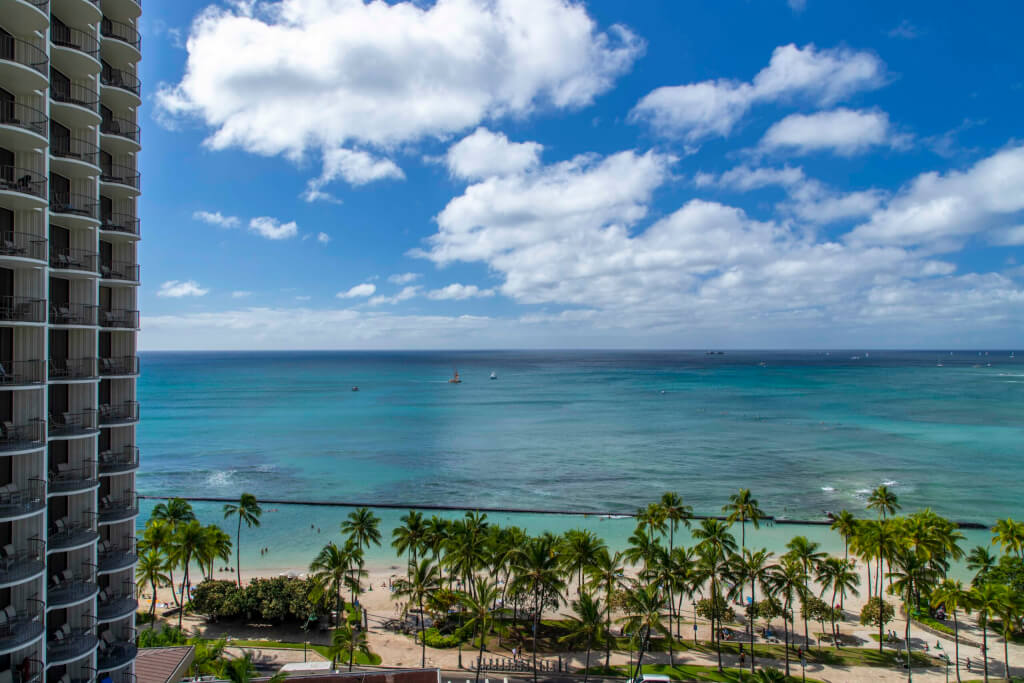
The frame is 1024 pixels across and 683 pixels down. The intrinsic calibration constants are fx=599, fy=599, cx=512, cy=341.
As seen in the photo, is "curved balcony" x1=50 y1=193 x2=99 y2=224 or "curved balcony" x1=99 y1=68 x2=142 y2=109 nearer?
"curved balcony" x1=50 y1=193 x2=99 y2=224

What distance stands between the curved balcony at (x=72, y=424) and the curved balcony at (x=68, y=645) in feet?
24.1

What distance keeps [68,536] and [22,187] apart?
1282cm

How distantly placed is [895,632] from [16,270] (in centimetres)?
5216

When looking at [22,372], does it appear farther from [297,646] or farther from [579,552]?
[579,552]

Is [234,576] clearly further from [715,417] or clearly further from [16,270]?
[715,417]

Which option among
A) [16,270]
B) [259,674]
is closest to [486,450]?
[259,674]

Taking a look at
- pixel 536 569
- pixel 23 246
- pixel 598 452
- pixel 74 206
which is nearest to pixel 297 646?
pixel 536 569

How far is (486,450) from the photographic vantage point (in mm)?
106125

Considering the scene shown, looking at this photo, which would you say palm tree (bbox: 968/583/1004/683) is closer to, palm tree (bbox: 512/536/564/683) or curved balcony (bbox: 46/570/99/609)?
palm tree (bbox: 512/536/564/683)

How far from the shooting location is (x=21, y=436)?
20.7 meters

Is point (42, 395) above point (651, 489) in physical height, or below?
above

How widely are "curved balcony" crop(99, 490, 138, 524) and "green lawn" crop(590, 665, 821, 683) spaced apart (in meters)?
25.9

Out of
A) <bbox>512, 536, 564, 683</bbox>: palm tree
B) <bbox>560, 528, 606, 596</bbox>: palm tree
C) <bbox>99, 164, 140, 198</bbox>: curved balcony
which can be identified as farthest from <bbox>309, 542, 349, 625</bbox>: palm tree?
<bbox>99, 164, 140, 198</bbox>: curved balcony

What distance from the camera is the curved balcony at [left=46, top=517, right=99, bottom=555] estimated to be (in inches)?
869
